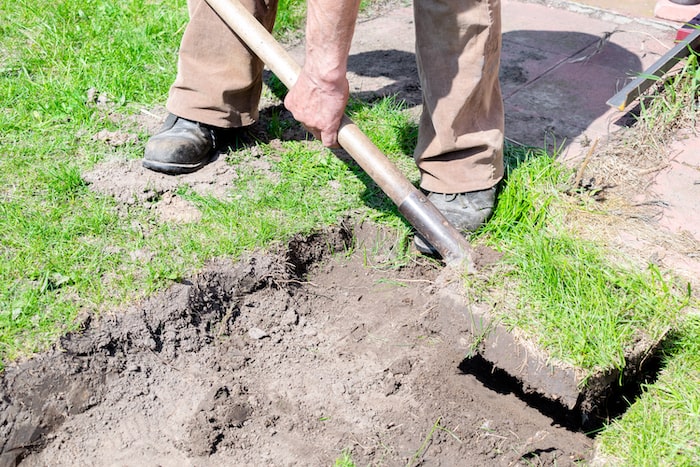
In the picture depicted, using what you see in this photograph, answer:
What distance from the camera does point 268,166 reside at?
3.07 m

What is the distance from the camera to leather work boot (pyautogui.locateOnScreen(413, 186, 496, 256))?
107 inches

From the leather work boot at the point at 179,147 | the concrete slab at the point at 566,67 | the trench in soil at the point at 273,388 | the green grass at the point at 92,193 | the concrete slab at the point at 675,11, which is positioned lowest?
the trench in soil at the point at 273,388

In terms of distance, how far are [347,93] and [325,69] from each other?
0.13 metres

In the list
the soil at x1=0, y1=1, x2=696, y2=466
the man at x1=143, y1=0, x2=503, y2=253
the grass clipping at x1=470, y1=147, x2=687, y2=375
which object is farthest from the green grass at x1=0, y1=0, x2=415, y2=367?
the grass clipping at x1=470, y1=147, x2=687, y2=375

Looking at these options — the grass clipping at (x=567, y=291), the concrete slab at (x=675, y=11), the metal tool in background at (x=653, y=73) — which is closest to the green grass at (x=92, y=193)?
the grass clipping at (x=567, y=291)

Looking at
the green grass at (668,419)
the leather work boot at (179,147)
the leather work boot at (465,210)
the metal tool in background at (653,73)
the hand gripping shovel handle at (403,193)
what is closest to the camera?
the green grass at (668,419)

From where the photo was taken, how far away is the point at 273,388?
7.67 feet

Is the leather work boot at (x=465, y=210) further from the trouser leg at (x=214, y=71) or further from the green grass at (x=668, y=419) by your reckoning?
the trouser leg at (x=214, y=71)

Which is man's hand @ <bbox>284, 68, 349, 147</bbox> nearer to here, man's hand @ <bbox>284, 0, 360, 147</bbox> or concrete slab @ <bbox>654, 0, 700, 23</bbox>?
man's hand @ <bbox>284, 0, 360, 147</bbox>

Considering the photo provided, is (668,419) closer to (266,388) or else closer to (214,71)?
(266,388)

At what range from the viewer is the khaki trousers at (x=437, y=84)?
2451 millimetres

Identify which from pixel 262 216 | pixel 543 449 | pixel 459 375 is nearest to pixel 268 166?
pixel 262 216

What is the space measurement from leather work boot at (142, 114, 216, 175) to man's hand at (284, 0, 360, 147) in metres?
0.75

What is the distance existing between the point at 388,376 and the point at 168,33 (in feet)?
8.08
